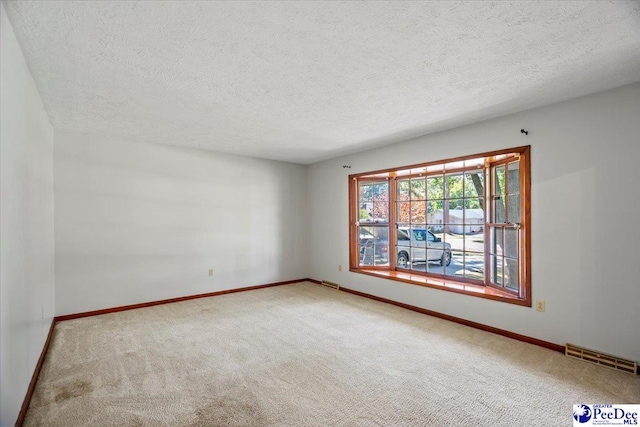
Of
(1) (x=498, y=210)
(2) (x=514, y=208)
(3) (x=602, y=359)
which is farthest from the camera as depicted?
(1) (x=498, y=210)

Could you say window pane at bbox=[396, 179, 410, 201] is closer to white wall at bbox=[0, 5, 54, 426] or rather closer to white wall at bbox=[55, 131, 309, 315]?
white wall at bbox=[55, 131, 309, 315]

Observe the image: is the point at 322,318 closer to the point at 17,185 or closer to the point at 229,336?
the point at 229,336

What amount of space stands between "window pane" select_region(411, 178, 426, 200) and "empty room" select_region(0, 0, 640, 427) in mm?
23

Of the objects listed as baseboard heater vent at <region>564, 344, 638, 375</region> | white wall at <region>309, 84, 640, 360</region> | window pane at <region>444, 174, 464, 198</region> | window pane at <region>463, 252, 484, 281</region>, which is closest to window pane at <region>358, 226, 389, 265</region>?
window pane at <region>444, 174, 464, 198</region>

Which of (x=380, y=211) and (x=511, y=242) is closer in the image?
(x=511, y=242)

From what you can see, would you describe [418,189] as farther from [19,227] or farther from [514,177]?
[19,227]

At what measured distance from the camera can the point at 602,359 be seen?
261cm

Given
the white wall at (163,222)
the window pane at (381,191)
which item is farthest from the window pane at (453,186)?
the white wall at (163,222)

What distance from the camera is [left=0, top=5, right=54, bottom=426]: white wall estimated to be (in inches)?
62.3

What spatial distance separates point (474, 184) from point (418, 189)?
827mm

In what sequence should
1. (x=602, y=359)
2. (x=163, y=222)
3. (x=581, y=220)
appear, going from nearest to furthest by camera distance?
1. (x=602, y=359)
2. (x=581, y=220)
3. (x=163, y=222)

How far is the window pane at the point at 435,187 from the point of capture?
4.29 metres

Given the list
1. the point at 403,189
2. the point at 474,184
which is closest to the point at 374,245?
→ the point at 403,189

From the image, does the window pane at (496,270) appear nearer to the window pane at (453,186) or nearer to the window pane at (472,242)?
the window pane at (472,242)
